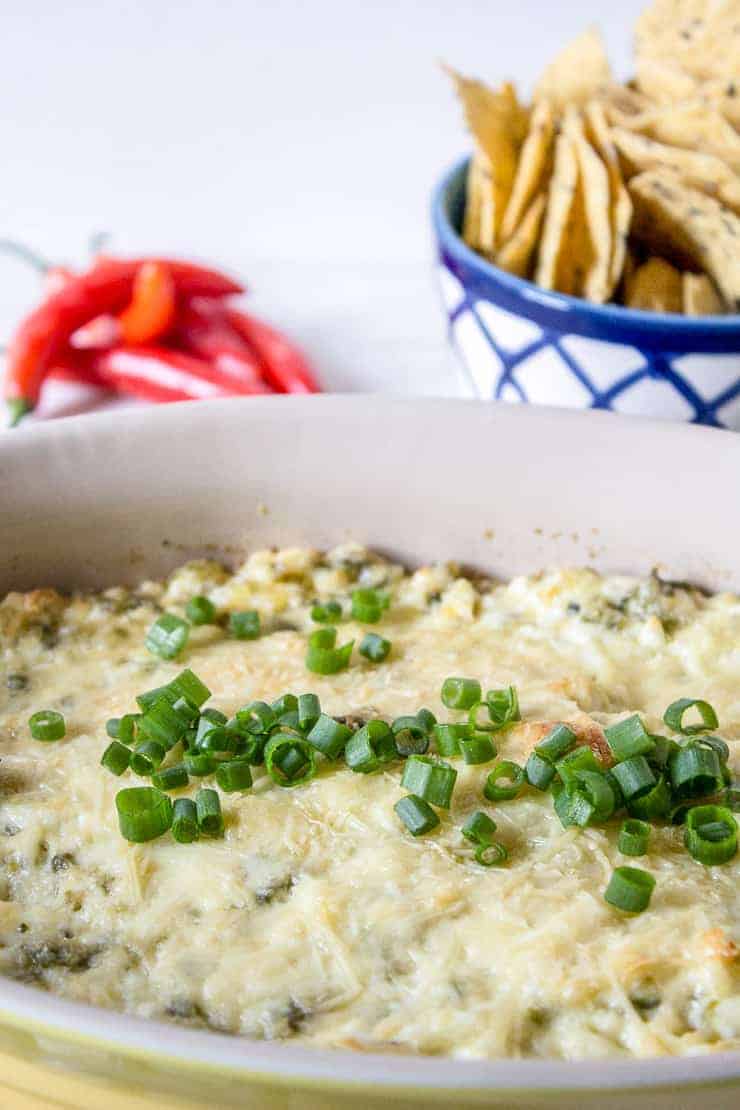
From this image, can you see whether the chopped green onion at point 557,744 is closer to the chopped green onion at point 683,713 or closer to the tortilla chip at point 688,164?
the chopped green onion at point 683,713

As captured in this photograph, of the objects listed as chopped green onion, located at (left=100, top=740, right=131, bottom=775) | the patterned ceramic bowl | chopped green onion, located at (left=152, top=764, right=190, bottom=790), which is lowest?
chopped green onion, located at (left=100, top=740, right=131, bottom=775)

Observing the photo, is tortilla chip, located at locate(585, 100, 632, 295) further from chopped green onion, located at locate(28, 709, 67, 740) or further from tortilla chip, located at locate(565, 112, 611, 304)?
chopped green onion, located at locate(28, 709, 67, 740)

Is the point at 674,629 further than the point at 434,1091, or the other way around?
the point at 674,629

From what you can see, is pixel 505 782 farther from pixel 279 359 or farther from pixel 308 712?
pixel 279 359

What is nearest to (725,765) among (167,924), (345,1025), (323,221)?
(345,1025)

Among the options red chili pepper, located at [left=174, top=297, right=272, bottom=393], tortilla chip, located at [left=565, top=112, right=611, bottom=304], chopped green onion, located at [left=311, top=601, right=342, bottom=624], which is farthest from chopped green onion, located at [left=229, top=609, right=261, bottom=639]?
red chili pepper, located at [left=174, top=297, right=272, bottom=393]

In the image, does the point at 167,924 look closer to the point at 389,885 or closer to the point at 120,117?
the point at 389,885
